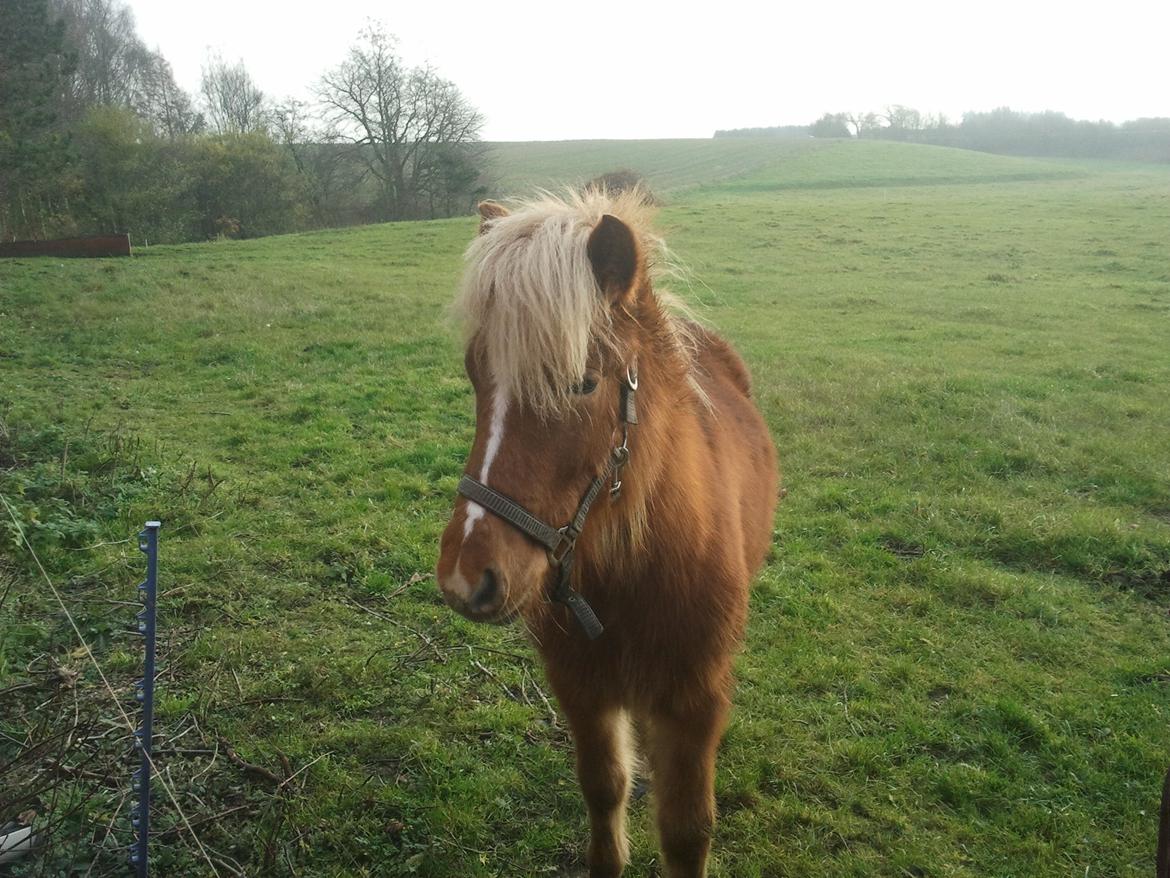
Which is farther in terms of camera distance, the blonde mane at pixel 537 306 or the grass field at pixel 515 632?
the grass field at pixel 515 632

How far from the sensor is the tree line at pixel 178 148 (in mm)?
22500

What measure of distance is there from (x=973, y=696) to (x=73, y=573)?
17.1ft

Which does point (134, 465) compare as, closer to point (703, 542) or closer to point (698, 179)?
point (703, 542)

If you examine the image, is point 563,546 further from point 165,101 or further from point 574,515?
point 165,101

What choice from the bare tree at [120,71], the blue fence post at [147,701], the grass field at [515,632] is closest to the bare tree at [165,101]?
the bare tree at [120,71]

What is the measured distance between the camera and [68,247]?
1947 cm

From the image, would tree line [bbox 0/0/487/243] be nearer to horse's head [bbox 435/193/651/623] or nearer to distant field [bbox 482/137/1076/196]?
distant field [bbox 482/137/1076/196]

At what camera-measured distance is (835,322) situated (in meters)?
14.0

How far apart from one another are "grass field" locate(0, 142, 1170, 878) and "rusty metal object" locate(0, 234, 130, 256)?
30.6 ft

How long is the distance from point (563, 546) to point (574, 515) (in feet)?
0.28

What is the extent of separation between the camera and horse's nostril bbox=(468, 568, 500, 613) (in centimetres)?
180

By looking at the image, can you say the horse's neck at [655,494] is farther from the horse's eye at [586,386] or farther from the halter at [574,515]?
the horse's eye at [586,386]

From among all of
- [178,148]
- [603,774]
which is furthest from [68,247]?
[603,774]

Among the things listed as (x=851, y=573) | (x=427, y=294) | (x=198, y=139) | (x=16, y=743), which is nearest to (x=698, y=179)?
(x=198, y=139)
